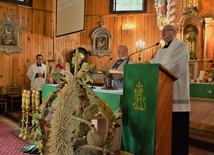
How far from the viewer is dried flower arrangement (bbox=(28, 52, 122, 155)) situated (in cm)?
196

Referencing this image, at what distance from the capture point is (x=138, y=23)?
9.09m

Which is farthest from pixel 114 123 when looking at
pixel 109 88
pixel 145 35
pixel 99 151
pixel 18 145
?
pixel 145 35

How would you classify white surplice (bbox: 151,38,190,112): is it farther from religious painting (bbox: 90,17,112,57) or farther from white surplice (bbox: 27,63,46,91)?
religious painting (bbox: 90,17,112,57)

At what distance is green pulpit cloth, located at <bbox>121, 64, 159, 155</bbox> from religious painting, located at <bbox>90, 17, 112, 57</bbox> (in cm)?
688

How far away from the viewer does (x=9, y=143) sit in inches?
148

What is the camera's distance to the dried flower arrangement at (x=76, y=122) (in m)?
1.96

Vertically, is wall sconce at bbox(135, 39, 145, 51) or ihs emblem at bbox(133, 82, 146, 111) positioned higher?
wall sconce at bbox(135, 39, 145, 51)

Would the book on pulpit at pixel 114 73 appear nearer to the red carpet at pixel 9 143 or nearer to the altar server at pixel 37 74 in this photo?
the red carpet at pixel 9 143

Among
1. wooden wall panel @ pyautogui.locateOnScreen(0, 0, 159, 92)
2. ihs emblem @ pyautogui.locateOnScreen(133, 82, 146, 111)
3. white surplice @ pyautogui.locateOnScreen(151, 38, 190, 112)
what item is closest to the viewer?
ihs emblem @ pyautogui.locateOnScreen(133, 82, 146, 111)

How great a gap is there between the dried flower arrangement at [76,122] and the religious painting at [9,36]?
6205 mm

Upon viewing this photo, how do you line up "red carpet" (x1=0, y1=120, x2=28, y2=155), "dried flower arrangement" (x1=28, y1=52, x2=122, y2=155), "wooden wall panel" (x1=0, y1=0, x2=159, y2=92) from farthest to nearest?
"wooden wall panel" (x1=0, y1=0, x2=159, y2=92) → "red carpet" (x1=0, y1=120, x2=28, y2=155) → "dried flower arrangement" (x1=28, y1=52, x2=122, y2=155)

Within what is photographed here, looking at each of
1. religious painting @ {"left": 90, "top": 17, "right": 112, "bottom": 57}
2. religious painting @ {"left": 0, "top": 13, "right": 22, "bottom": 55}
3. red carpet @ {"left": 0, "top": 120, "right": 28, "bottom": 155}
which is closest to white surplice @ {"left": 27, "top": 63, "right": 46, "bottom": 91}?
religious painting @ {"left": 0, "top": 13, "right": 22, "bottom": 55}

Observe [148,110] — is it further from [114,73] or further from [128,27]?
[128,27]

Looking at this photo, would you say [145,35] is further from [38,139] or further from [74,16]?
[38,139]
